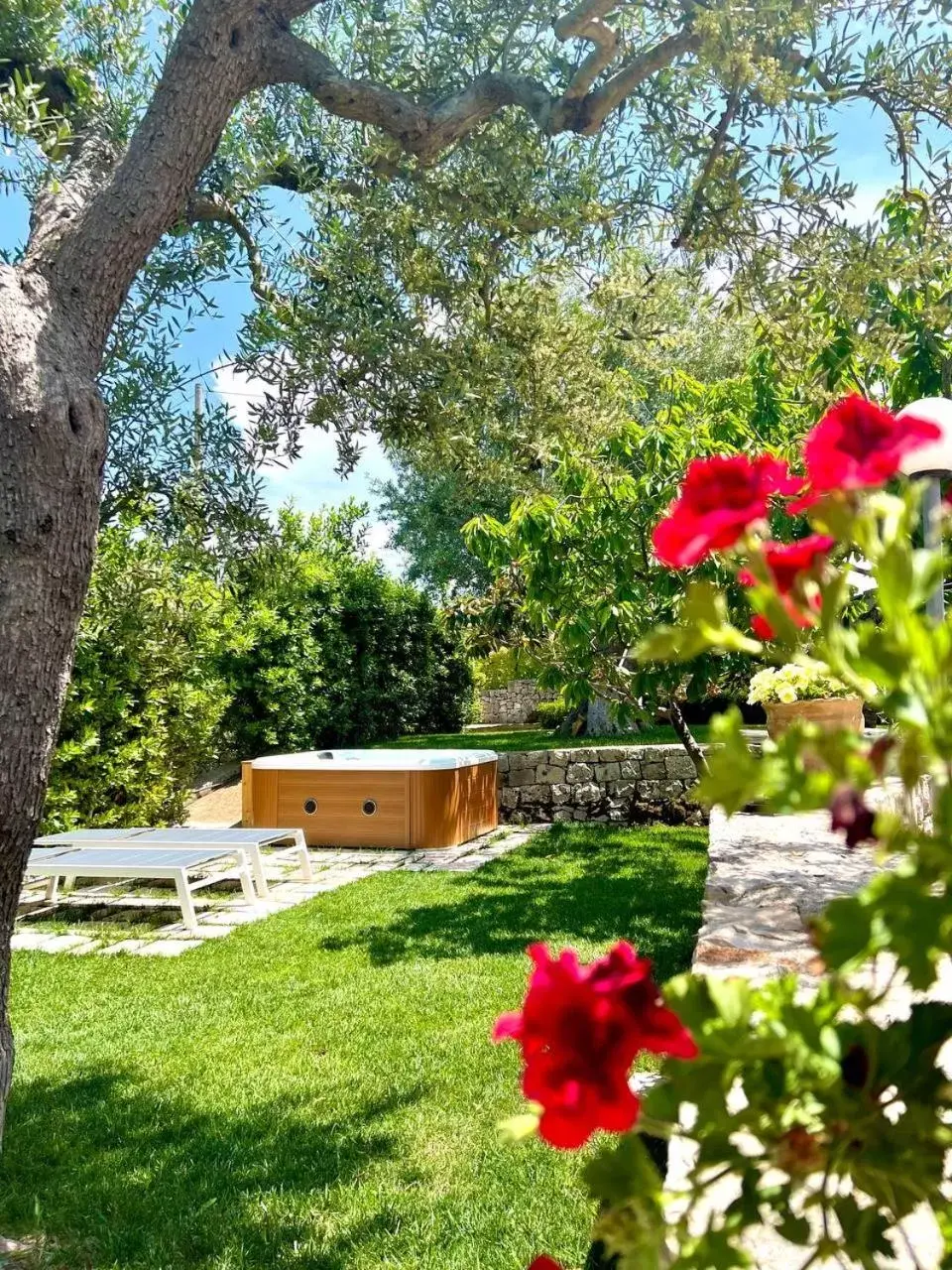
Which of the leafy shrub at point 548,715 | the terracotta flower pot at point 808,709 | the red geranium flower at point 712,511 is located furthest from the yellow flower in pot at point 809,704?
the leafy shrub at point 548,715

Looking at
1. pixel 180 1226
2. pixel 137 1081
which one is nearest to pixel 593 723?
pixel 137 1081

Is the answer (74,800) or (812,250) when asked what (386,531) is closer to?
(74,800)

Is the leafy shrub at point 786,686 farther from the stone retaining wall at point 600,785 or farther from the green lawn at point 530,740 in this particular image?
the green lawn at point 530,740

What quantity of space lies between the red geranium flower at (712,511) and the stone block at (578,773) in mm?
10361

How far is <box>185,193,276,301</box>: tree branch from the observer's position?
360cm

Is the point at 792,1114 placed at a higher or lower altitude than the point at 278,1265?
higher

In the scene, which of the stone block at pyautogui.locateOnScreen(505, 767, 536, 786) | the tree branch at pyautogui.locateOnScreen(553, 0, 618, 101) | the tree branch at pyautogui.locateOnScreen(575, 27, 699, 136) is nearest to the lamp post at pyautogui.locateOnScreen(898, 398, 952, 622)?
the tree branch at pyautogui.locateOnScreen(575, 27, 699, 136)

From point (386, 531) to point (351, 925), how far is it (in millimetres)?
14431

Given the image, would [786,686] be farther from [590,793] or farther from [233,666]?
[233,666]

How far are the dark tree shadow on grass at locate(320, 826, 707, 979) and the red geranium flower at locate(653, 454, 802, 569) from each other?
15.5 ft

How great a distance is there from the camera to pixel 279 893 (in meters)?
7.91

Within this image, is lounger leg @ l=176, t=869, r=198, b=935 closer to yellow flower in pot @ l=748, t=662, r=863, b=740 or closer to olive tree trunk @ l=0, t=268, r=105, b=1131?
yellow flower in pot @ l=748, t=662, r=863, b=740

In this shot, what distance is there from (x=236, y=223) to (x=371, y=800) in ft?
23.1

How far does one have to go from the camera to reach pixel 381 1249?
280 centimetres
